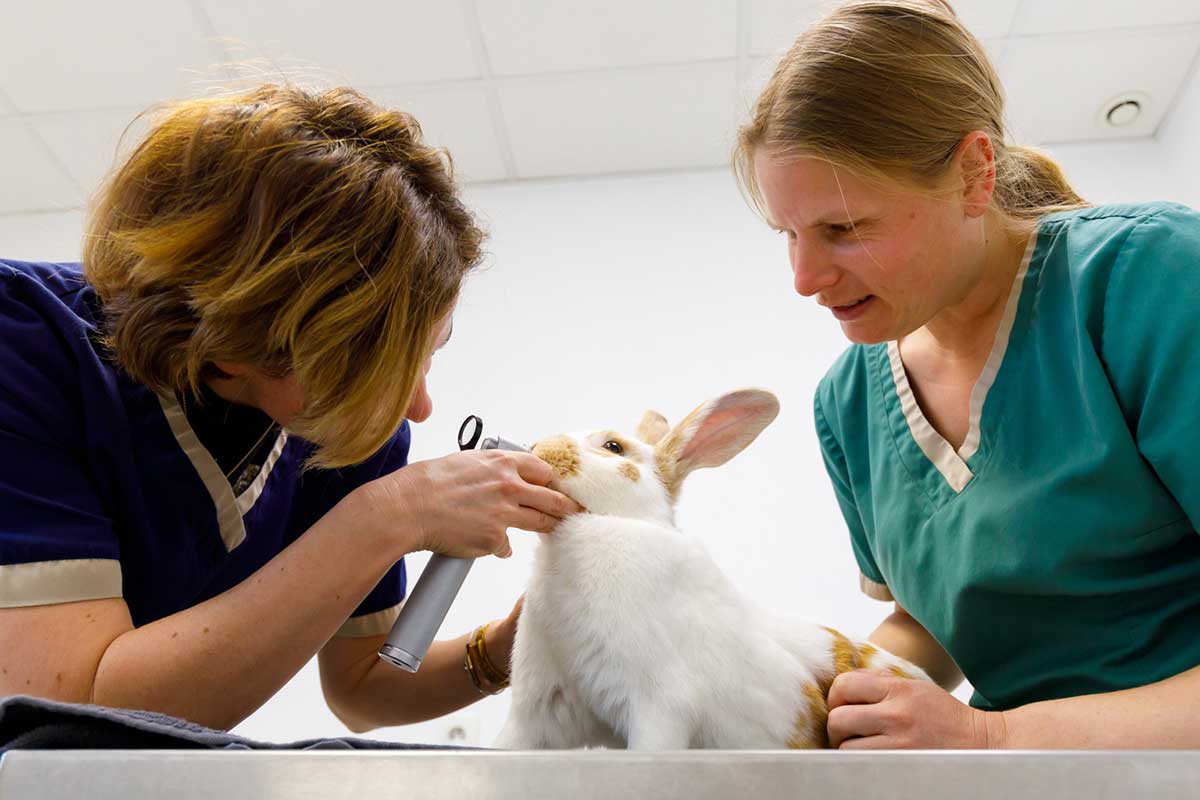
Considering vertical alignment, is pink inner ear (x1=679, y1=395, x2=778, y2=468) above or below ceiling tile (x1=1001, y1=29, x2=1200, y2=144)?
below

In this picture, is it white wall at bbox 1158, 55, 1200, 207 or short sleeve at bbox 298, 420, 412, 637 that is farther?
white wall at bbox 1158, 55, 1200, 207

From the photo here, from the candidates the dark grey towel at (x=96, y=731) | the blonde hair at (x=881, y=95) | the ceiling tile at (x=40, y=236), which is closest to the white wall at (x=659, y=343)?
the ceiling tile at (x=40, y=236)

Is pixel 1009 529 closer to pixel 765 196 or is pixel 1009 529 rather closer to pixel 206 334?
pixel 765 196

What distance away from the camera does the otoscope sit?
800 mm

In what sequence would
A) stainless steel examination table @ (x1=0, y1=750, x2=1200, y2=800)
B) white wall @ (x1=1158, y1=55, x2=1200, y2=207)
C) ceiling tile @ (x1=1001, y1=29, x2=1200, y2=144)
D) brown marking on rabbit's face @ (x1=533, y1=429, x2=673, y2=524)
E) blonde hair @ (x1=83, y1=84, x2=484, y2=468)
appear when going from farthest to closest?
white wall @ (x1=1158, y1=55, x2=1200, y2=207) < ceiling tile @ (x1=1001, y1=29, x2=1200, y2=144) < brown marking on rabbit's face @ (x1=533, y1=429, x2=673, y2=524) < blonde hair @ (x1=83, y1=84, x2=484, y2=468) < stainless steel examination table @ (x1=0, y1=750, x2=1200, y2=800)

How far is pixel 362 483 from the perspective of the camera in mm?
1121

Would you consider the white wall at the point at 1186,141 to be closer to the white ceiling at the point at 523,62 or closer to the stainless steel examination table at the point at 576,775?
the white ceiling at the point at 523,62

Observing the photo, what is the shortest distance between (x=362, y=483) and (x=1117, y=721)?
0.77 metres

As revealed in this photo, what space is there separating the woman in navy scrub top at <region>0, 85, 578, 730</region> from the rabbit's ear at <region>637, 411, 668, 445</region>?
0.90ft

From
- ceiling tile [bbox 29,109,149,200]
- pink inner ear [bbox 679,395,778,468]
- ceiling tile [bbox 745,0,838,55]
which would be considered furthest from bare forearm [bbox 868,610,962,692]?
ceiling tile [bbox 29,109,149,200]

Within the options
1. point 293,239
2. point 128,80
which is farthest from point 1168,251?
point 128,80

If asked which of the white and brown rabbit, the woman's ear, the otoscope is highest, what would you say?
the woman's ear

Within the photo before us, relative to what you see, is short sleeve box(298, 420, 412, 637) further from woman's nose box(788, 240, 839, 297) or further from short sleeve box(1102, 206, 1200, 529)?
short sleeve box(1102, 206, 1200, 529)

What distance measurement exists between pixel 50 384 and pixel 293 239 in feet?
0.82
